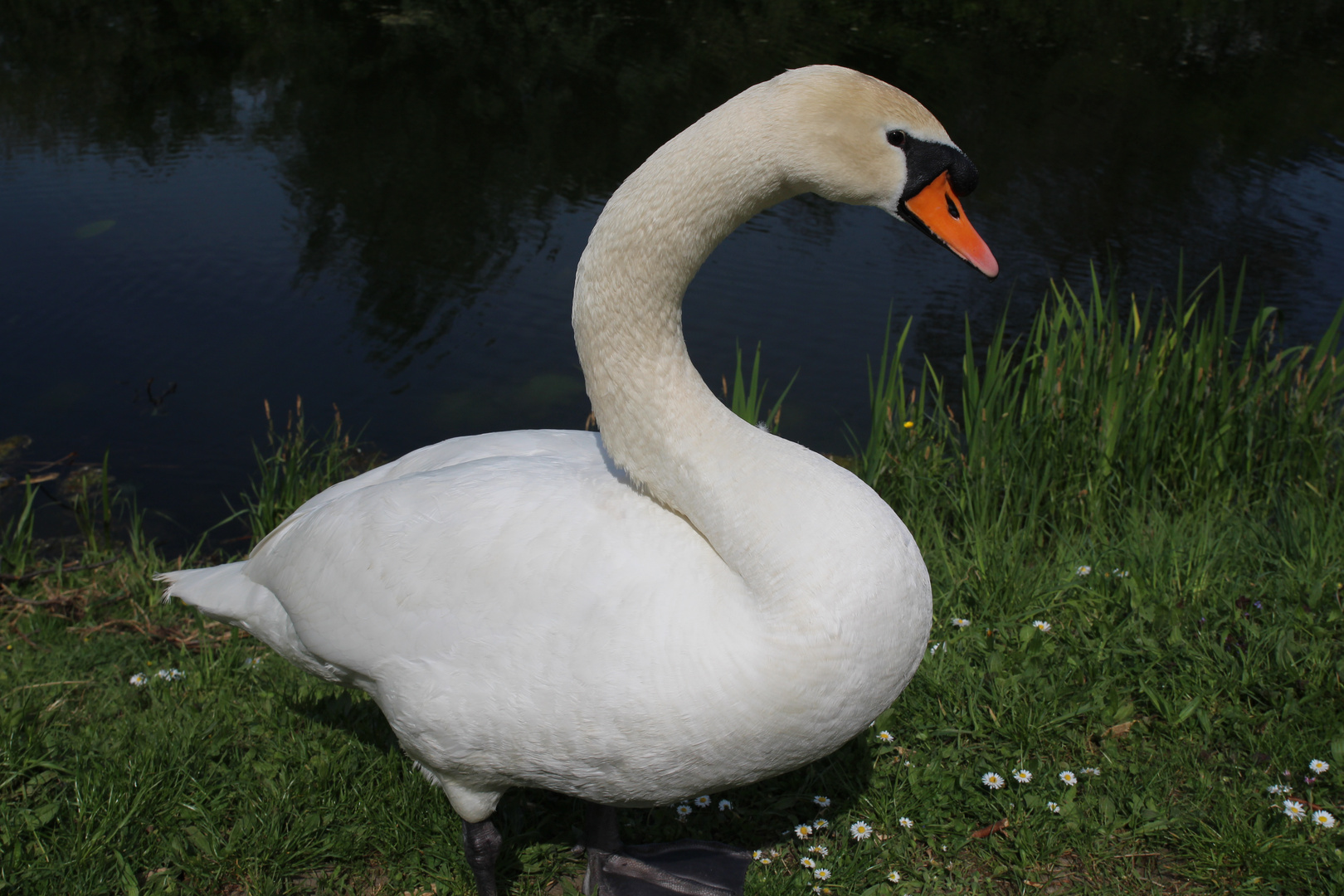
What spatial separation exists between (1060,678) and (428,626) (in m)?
2.00

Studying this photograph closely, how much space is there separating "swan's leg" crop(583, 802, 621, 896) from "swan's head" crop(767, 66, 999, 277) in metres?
1.79

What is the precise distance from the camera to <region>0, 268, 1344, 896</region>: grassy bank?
2711 millimetres

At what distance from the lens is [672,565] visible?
2.22m

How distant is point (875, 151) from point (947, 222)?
23 centimetres

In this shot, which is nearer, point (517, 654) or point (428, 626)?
point (517, 654)

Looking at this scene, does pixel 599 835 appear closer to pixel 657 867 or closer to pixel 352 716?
Answer: pixel 657 867

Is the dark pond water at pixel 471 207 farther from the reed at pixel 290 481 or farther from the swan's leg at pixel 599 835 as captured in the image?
the swan's leg at pixel 599 835

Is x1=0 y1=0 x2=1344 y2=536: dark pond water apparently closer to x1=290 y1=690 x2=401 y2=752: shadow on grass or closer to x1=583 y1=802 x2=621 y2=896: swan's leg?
x1=290 y1=690 x2=401 y2=752: shadow on grass

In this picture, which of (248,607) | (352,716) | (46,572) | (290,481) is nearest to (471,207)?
(290,481)

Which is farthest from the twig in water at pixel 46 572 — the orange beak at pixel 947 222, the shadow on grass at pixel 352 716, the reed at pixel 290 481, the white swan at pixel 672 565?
the orange beak at pixel 947 222

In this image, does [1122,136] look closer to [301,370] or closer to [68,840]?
[301,370]

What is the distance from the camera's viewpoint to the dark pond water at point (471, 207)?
6.93 m

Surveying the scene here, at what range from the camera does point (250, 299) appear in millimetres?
7855

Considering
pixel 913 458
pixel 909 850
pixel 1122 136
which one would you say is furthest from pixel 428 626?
pixel 1122 136
